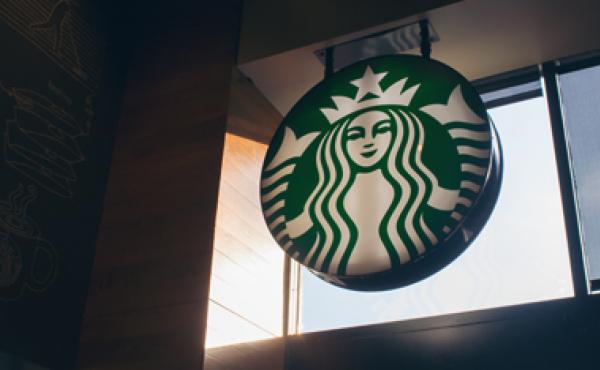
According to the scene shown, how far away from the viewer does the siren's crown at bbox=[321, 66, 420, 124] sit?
2.68 metres

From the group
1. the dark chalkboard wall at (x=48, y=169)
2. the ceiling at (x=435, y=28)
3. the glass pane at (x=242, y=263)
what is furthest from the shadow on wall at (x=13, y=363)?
the ceiling at (x=435, y=28)

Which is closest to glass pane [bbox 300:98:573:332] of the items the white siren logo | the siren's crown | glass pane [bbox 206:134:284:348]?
glass pane [bbox 206:134:284:348]

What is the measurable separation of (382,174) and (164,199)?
1.07 metres

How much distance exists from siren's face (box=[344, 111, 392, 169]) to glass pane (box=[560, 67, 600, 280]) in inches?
33.2

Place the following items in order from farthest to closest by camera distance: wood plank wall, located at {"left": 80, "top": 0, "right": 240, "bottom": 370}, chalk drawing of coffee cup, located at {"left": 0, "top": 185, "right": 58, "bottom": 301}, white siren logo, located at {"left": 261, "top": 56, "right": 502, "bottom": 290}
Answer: wood plank wall, located at {"left": 80, "top": 0, "right": 240, "bottom": 370}, chalk drawing of coffee cup, located at {"left": 0, "top": 185, "right": 58, "bottom": 301}, white siren logo, located at {"left": 261, "top": 56, "right": 502, "bottom": 290}

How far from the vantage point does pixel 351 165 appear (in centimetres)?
263

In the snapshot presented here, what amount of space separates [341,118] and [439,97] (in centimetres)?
39

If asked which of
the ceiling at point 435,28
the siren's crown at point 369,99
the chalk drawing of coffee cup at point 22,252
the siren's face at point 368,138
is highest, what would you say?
the ceiling at point 435,28

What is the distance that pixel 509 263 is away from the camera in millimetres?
2834

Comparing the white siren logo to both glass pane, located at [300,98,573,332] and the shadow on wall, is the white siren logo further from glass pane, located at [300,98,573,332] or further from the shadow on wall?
the shadow on wall

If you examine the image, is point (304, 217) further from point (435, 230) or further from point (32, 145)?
point (32, 145)

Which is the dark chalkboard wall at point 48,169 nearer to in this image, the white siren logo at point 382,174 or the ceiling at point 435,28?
the ceiling at point 435,28

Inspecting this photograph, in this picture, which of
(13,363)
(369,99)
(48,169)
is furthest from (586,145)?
(13,363)

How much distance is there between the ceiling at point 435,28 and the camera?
293 centimetres
